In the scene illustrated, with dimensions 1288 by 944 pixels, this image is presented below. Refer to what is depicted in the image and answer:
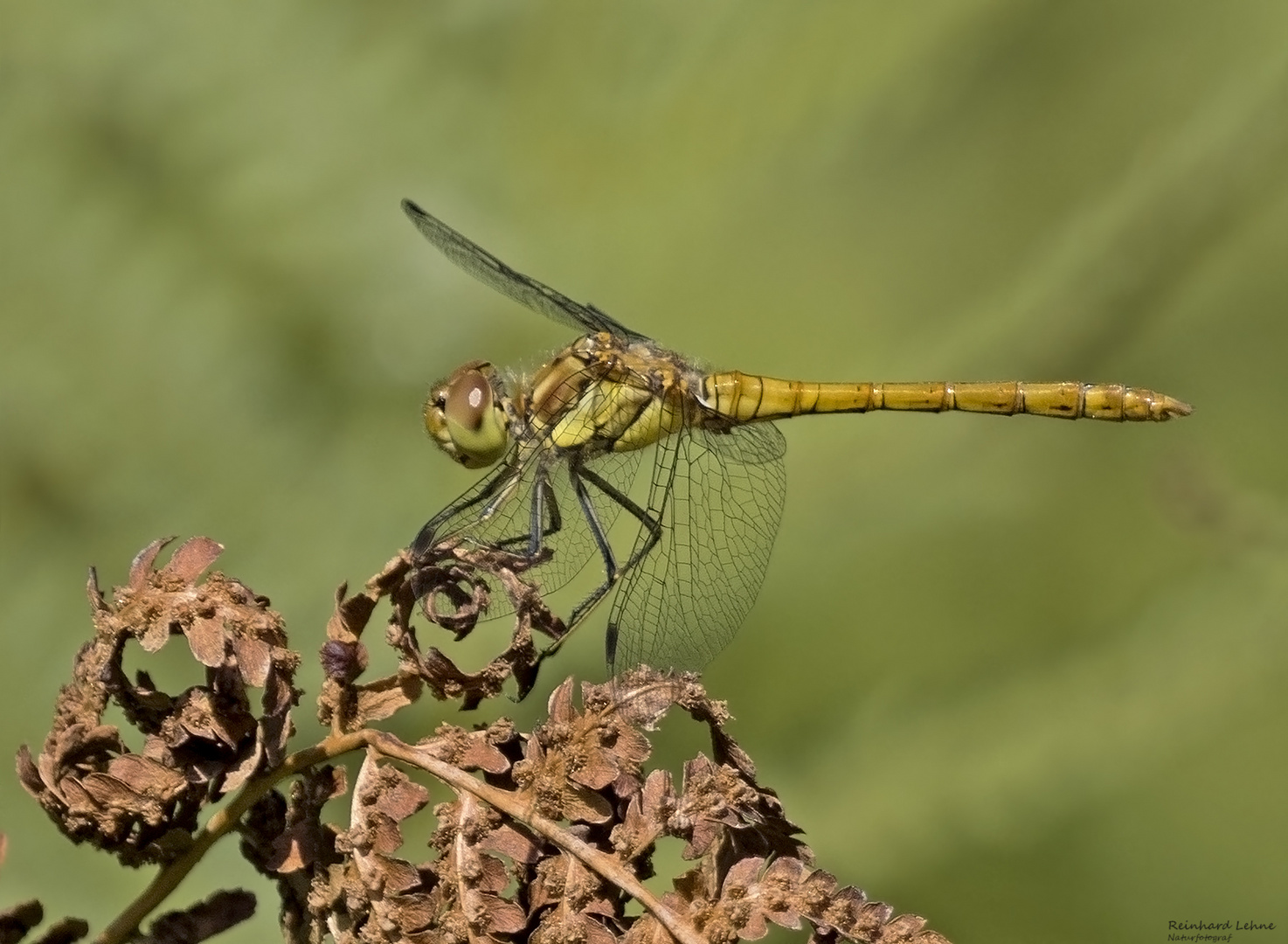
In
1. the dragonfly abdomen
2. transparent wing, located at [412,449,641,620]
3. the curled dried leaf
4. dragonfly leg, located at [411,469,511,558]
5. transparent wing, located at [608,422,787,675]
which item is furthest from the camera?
the dragonfly abdomen

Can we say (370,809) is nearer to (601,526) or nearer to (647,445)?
(601,526)

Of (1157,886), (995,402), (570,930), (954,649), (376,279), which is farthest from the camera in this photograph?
(376,279)

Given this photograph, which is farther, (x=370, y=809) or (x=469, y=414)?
(x=469, y=414)

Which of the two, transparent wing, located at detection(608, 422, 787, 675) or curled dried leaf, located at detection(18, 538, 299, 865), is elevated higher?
transparent wing, located at detection(608, 422, 787, 675)

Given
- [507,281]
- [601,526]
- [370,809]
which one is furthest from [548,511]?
[370,809]

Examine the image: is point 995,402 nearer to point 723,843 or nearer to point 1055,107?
point 1055,107

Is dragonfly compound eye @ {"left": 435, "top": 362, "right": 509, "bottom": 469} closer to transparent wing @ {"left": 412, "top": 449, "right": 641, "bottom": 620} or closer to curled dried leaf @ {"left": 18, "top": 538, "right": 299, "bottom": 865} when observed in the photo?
transparent wing @ {"left": 412, "top": 449, "right": 641, "bottom": 620}

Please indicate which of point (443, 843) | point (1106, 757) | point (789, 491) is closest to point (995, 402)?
point (789, 491)

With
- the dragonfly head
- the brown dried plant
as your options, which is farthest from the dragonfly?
the brown dried plant
